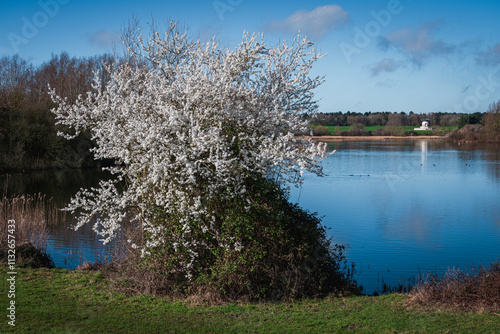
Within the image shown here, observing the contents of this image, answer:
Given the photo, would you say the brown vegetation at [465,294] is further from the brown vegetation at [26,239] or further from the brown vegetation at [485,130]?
the brown vegetation at [485,130]

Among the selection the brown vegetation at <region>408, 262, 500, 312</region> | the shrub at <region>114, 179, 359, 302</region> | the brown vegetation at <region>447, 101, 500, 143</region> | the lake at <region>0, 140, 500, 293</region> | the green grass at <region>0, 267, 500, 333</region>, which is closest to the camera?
the green grass at <region>0, 267, 500, 333</region>

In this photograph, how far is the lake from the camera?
47.2 ft

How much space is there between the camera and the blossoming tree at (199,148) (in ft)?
28.1

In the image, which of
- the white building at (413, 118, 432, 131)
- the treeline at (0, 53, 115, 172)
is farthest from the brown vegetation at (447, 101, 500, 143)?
the treeline at (0, 53, 115, 172)

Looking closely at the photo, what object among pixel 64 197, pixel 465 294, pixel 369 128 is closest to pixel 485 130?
pixel 369 128

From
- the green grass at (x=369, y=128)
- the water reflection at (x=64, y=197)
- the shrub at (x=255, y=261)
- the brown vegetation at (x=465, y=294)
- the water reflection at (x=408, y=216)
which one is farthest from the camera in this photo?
the green grass at (x=369, y=128)

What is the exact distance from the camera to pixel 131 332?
6.99m

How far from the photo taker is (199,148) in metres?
8.38

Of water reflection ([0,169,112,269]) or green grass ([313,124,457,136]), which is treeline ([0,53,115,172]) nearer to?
water reflection ([0,169,112,269])

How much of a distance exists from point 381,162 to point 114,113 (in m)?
42.1

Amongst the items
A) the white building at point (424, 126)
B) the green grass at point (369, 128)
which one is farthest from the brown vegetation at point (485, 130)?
Result: the white building at point (424, 126)

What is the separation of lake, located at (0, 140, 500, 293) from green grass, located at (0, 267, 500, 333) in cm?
379

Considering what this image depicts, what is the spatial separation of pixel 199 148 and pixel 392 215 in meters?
16.0

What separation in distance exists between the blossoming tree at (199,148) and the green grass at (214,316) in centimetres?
106
